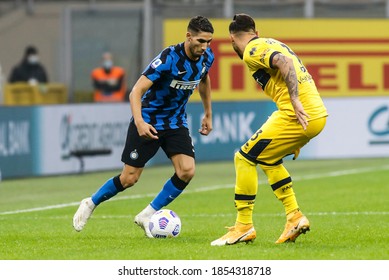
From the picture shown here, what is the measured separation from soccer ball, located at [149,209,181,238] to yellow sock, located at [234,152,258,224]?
3.11 feet

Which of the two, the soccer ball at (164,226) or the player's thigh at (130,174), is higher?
the player's thigh at (130,174)

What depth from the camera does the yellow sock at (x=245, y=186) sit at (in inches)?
417

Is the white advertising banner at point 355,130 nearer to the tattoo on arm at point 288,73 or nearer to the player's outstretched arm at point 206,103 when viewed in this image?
the player's outstretched arm at point 206,103

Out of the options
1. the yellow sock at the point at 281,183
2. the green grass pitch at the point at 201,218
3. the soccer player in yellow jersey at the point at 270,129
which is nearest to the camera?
the green grass pitch at the point at 201,218

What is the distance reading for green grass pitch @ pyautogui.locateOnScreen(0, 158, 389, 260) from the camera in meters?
10.0

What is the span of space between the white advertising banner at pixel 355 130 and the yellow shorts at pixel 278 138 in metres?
12.9

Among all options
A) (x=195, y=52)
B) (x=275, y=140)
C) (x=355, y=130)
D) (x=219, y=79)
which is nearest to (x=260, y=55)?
(x=275, y=140)

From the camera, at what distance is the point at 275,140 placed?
34.6ft

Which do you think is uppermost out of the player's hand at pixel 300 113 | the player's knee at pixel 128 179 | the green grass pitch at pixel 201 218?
the player's hand at pixel 300 113

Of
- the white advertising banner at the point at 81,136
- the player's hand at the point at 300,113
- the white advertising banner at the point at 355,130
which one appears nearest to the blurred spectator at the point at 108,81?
the white advertising banner at the point at 81,136

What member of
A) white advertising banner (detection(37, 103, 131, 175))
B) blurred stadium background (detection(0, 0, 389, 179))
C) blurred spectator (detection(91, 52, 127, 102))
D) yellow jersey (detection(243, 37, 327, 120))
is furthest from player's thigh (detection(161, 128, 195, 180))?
blurred spectator (detection(91, 52, 127, 102))
